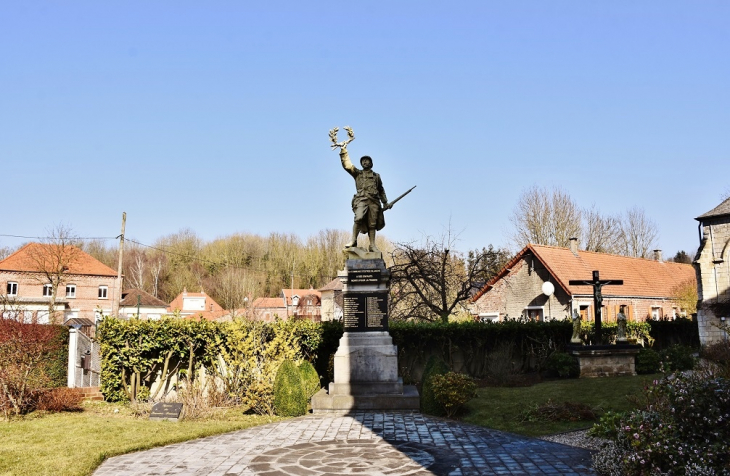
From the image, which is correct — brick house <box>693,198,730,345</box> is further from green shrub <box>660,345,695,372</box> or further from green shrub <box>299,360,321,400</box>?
green shrub <box>299,360,321,400</box>

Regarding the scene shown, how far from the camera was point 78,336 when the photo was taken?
13977 mm

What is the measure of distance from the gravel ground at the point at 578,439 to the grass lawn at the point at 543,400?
293mm

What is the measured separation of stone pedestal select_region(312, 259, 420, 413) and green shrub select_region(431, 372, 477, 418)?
84 cm

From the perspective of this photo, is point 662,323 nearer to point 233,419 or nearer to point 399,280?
point 399,280

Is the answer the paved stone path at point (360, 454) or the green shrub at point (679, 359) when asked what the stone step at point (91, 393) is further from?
the green shrub at point (679, 359)

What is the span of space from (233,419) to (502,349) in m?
9.67

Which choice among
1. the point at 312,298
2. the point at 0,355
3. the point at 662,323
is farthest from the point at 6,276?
the point at 662,323

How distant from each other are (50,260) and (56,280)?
103 inches

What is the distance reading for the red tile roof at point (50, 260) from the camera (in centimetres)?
4197

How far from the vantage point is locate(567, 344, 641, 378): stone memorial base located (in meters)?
16.8

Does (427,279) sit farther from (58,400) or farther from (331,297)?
(331,297)

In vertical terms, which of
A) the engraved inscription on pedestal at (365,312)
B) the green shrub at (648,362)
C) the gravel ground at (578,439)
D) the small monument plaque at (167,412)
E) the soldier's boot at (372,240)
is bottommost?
the gravel ground at (578,439)

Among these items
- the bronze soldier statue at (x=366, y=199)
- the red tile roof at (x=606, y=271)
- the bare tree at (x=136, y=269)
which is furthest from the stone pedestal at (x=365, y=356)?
the bare tree at (x=136, y=269)

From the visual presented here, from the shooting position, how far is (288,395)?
11.5m
